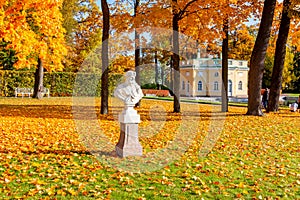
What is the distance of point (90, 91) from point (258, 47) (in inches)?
915

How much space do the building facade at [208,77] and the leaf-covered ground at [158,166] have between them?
11.0 m

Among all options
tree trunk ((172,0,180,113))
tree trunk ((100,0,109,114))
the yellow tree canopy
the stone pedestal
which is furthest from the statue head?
tree trunk ((172,0,180,113))

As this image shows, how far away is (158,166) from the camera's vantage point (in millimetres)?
6695

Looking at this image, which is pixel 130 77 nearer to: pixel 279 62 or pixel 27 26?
pixel 27 26

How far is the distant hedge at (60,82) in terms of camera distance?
32438 mm

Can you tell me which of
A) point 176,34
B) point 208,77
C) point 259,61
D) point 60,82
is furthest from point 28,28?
point 60,82

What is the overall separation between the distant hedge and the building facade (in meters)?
8.37

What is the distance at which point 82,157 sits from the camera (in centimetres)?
732

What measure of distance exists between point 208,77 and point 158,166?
18.8 m

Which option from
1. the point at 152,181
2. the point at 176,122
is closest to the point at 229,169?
the point at 152,181

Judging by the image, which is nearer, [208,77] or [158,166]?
[158,166]

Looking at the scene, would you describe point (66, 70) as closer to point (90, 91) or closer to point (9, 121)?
point (90, 91)

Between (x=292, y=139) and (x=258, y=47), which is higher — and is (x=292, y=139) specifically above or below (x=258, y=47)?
below

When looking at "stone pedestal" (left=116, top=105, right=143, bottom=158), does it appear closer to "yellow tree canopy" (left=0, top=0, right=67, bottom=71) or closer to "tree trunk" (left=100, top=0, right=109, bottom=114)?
"tree trunk" (left=100, top=0, right=109, bottom=114)
